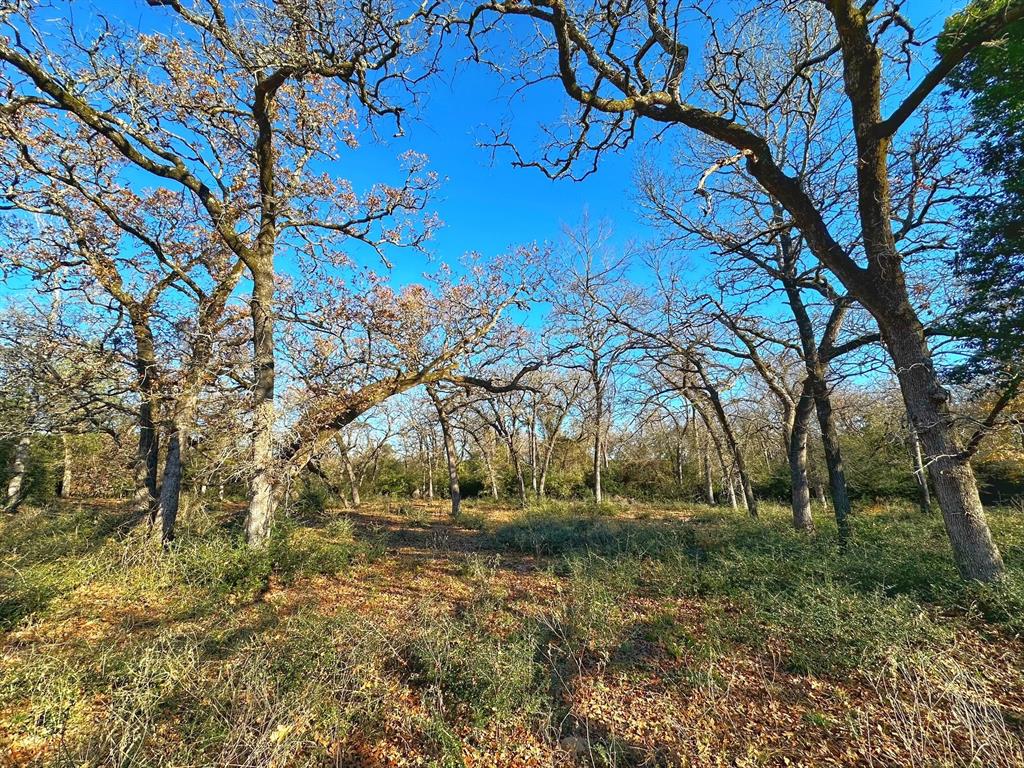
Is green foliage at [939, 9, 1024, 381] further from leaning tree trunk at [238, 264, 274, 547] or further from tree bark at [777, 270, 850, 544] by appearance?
leaning tree trunk at [238, 264, 274, 547]

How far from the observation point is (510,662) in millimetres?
3832

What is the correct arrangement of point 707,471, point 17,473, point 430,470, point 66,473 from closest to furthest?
point 17,473 → point 66,473 → point 707,471 → point 430,470

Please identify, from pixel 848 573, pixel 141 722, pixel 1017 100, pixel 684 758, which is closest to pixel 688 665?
pixel 684 758

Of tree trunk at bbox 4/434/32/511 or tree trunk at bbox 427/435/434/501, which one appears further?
tree trunk at bbox 427/435/434/501

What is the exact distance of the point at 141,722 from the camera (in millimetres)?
2887

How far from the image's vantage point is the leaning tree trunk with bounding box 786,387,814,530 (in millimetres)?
9281

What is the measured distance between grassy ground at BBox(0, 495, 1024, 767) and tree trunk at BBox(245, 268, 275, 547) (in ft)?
2.67

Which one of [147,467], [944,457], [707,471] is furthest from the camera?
[707,471]

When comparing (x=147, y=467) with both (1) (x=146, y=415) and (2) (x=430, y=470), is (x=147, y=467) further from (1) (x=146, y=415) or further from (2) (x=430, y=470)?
(2) (x=430, y=470)

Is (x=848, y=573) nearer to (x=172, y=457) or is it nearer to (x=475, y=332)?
(x=475, y=332)

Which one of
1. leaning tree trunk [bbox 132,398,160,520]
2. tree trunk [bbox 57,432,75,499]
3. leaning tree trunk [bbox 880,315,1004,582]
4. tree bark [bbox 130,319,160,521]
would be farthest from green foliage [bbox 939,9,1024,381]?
tree trunk [bbox 57,432,75,499]

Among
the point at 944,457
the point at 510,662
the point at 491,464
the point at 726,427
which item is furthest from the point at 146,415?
the point at 491,464

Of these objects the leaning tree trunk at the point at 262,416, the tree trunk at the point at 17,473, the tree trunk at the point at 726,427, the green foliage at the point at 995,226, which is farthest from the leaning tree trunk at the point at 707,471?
the tree trunk at the point at 17,473

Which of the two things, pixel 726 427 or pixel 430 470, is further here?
pixel 430 470
